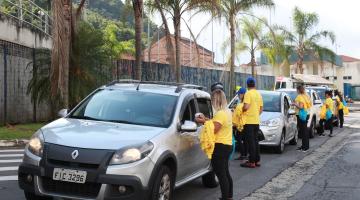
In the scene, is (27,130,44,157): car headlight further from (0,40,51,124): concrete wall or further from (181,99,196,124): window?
(0,40,51,124): concrete wall

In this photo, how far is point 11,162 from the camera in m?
10.7

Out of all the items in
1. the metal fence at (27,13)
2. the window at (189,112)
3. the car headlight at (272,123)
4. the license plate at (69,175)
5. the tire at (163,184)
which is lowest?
the tire at (163,184)

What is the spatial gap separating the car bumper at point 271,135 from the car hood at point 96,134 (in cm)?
723

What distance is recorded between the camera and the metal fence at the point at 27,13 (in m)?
21.1

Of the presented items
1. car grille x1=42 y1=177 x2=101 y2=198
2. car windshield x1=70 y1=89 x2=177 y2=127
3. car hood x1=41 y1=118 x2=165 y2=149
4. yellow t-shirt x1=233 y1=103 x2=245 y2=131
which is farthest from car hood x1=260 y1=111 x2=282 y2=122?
car grille x1=42 y1=177 x2=101 y2=198

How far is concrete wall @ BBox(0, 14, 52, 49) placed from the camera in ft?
63.5

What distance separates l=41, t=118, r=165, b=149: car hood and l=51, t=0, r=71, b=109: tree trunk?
7.28 metres

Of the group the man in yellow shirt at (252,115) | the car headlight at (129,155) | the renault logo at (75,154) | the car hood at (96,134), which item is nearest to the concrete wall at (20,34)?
the man in yellow shirt at (252,115)

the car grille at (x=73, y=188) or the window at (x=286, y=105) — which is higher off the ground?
the window at (x=286, y=105)

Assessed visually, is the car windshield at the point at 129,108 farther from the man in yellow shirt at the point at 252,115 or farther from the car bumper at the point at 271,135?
the car bumper at the point at 271,135

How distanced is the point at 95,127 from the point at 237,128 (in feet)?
18.6

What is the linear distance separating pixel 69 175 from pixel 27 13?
62.8 feet

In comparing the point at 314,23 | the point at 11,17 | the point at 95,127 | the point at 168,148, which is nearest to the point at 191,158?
the point at 168,148

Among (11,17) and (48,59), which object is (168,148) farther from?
(11,17)
